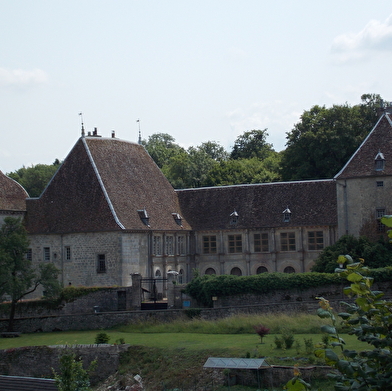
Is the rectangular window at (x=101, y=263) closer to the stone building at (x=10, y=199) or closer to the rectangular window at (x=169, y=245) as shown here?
the rectangular window at (x=169, y=245)

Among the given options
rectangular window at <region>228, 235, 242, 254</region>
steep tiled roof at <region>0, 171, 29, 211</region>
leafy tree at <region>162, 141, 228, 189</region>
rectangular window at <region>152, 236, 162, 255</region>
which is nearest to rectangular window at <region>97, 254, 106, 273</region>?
rectangular window at <region>152, 236, 162, 255</region>

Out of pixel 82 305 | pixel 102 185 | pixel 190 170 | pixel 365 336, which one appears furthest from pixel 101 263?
pixel 365 336

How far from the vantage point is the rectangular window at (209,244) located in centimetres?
5216

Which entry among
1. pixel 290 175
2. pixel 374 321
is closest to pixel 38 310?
pixel 290 175

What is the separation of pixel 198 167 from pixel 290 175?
66.3ft

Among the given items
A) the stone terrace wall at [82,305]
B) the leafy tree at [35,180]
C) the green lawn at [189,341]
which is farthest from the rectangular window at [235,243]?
the leafy tree at [35,180]

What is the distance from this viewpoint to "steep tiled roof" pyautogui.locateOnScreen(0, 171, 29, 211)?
4722 cm

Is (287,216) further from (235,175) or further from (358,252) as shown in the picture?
(235,175)

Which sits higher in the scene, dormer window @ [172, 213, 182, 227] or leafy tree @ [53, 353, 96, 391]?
dormer window @ [172, 213, 182, 227]

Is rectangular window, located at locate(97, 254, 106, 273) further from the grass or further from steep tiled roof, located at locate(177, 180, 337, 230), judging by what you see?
steep tiled roof, located at locate(177, 180, 337, 230)

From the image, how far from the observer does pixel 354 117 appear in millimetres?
58938

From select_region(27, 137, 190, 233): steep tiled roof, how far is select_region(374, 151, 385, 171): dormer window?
1423 cm

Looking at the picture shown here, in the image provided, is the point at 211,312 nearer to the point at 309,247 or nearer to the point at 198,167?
the point at 309,247

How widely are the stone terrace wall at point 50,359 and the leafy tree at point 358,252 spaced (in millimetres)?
14834
